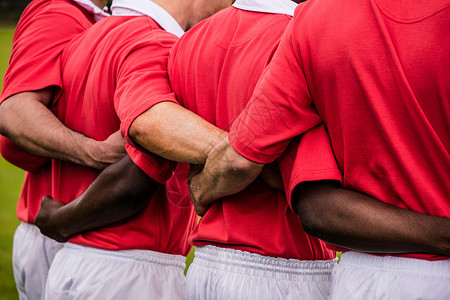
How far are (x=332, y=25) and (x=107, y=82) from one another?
1.01m

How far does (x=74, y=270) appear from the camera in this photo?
Answer: 234cm

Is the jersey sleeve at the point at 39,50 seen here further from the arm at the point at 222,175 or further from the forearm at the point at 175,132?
the arm at the point at 222,175

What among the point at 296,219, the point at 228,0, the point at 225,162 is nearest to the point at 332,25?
the point at 225,162

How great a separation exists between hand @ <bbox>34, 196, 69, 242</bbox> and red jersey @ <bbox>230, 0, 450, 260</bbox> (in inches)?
43.7

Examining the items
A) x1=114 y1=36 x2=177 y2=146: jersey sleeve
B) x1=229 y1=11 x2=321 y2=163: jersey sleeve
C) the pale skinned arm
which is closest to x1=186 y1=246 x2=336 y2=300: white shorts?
the pale skinned arm

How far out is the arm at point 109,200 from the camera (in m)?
2.16

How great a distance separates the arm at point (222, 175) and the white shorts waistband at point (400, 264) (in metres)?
0.35

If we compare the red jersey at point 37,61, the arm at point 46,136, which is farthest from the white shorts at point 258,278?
the red jersey at point 37,61

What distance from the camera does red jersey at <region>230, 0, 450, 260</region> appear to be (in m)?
1.45

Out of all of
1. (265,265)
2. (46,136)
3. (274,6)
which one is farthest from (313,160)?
(46,136)

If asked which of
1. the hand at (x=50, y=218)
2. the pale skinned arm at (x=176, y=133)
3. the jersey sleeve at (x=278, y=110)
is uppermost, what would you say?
the jersey sleeve at (x=278, y=110)

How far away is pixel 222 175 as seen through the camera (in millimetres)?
1804

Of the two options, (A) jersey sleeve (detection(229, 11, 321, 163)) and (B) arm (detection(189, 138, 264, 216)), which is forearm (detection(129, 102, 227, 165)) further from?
(A) jersey sleeve (detection(229, 11, 321, 163))

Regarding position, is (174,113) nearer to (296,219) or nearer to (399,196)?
(296,219)
